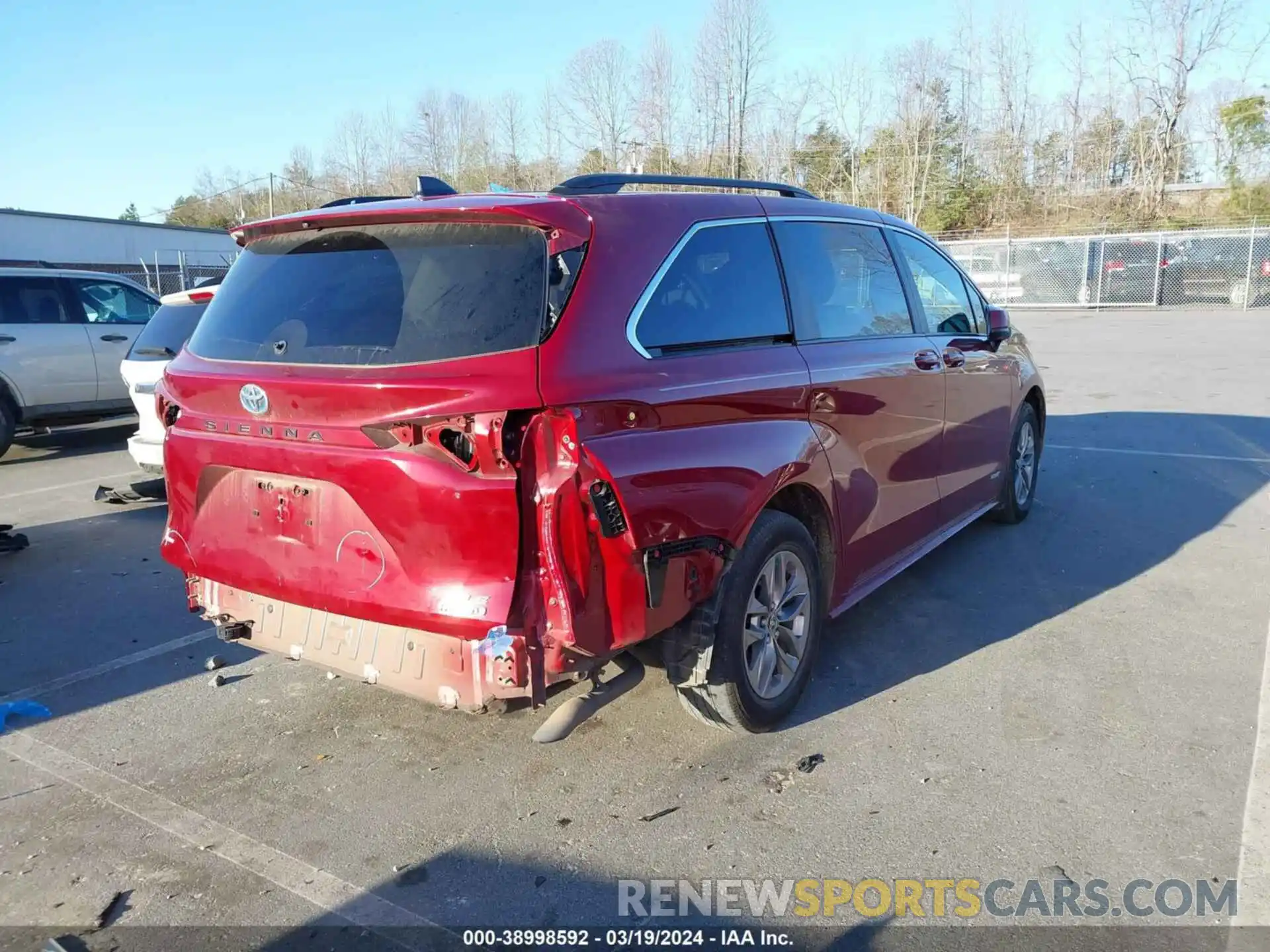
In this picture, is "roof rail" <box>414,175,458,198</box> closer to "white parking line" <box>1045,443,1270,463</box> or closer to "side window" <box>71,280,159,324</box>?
"white parking line" <box>1045,443,1270,463</box>

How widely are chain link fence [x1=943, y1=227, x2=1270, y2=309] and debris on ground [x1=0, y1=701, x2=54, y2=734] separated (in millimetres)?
26959

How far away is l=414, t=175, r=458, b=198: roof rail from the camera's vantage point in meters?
3.63

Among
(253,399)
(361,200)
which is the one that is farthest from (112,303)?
(253,399)

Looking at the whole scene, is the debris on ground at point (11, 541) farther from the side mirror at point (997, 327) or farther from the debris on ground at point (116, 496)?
the side mirror at point (997, 327)

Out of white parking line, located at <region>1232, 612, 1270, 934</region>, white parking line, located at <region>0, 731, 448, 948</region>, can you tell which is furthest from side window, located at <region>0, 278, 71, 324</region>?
white parking line, located at <region>1232, 612, 1270, 934</region>

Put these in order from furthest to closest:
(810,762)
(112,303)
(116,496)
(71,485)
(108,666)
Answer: (112,303) < (71,485) < (116,496) < (108,666) < (810,762)

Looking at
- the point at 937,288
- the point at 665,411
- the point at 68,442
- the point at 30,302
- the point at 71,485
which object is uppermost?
the point at 937,288

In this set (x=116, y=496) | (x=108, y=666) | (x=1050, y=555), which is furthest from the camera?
(x=116, y=496)

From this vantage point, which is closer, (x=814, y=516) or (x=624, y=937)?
(x=624, y=937)

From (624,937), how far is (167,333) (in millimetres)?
6863

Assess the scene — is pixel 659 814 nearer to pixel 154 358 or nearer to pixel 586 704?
pixel 586 704

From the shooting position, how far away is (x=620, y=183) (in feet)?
12.1

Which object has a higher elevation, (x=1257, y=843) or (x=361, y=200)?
(x=361, y=200)

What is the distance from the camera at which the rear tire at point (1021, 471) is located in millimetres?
6359
